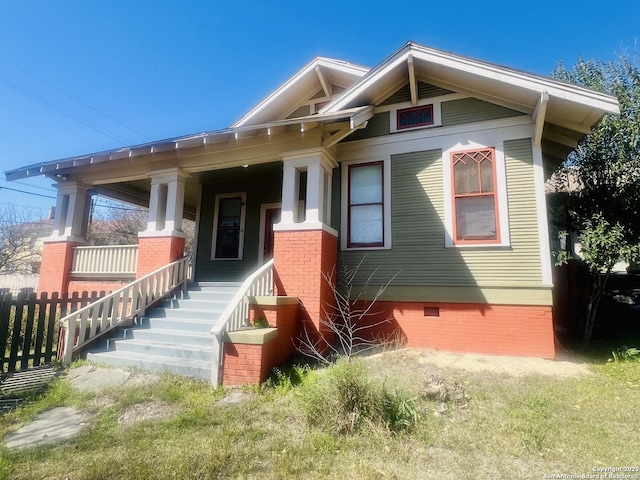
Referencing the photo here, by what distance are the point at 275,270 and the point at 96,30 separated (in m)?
10.2

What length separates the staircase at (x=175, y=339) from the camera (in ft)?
17.9

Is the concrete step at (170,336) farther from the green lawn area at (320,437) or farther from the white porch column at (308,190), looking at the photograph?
the white porch column at (308,190)

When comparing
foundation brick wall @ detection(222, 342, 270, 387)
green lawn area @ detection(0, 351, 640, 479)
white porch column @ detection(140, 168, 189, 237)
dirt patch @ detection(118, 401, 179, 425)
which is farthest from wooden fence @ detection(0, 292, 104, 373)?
foundation brick wall @ detection(222, 342, 270, 387)

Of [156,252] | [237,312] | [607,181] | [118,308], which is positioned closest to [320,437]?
[237,312]

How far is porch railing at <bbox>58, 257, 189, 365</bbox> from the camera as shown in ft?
19.8

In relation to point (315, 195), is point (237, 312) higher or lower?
lower

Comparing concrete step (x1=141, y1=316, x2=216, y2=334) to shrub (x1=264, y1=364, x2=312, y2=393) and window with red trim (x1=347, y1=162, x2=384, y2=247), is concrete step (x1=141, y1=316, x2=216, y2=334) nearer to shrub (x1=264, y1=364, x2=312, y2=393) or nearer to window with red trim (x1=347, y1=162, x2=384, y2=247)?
shrub (x1=264, y1=364, x2=312, y2=393)

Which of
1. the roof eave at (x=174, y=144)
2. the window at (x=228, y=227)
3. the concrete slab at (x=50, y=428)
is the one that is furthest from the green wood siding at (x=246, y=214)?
the concrete slab at (x=50, y=428)

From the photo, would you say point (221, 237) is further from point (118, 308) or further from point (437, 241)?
point (437, 241)

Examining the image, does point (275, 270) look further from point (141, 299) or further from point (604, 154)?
point (604, 154)

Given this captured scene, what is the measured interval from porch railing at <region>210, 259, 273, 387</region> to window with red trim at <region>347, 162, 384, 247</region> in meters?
2.25

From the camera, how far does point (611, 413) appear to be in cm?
402

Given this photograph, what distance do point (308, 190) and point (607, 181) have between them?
7609 mm

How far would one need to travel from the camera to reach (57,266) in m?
9.34
